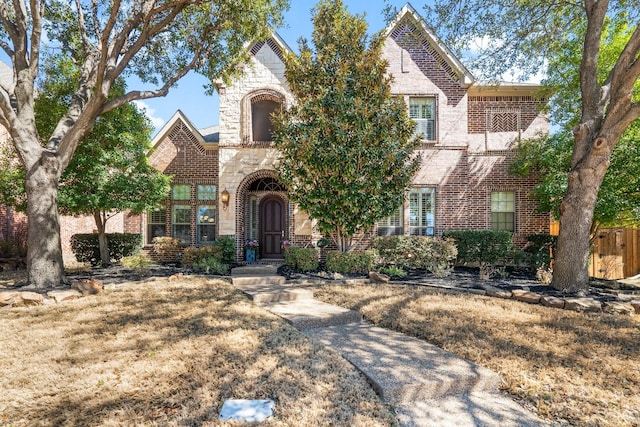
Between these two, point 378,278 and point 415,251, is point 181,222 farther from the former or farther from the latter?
point 415,251

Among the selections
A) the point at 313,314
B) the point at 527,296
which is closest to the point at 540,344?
the point at 527,296

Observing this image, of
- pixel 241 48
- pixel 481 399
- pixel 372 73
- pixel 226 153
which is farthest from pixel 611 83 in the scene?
pixel 226 153

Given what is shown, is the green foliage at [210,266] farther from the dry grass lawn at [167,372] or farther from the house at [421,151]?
the dry grass lawn at [167,372]

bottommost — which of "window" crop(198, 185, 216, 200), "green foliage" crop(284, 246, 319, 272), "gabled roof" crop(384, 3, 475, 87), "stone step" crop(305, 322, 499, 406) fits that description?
"stone step" crop(305, 322, 499, 406)

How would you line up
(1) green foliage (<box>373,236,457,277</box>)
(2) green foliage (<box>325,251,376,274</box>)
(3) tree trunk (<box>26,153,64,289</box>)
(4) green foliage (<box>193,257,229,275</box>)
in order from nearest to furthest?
(3) tree trunk (<box>26,153,64,289</box>) → (2) green foliage (<box>325,251,376,274</box>) → (4) green foliage (<box>193,257,229,275</box>) → (1) green foliage (<box>373,236,457,277</box>)

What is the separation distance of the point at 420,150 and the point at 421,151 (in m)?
0.07

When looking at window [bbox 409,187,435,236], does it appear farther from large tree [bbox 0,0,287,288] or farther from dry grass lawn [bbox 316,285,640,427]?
large tree [bbox 0,0,287,288]

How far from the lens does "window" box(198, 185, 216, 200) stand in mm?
12344

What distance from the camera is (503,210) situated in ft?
39.7

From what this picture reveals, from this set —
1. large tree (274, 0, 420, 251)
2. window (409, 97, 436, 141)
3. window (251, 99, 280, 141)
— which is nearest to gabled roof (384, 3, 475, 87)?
window (409, 97, 436, 141)

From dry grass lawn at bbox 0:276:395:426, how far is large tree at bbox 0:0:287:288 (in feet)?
9.64

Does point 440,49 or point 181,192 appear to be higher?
point 440,49

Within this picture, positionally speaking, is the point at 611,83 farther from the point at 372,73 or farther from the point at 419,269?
the point at 419,269

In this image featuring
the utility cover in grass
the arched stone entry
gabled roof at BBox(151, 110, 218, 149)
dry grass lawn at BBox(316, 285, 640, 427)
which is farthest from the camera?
gabled roof at BBox(151, 110, 218, 149)
